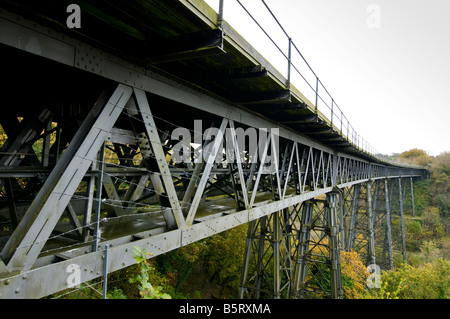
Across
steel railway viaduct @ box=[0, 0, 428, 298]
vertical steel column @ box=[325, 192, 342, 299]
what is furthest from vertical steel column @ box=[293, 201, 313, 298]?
steel railway viaduct @ box=[0, 0, 428, 298]

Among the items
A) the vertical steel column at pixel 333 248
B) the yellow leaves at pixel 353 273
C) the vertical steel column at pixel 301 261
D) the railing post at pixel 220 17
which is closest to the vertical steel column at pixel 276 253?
the vertical steel column at pixel 301 261

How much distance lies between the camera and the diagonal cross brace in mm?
2102

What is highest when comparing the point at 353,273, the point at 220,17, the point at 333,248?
the point at 220,17

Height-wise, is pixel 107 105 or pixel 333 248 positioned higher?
pixel 107 105

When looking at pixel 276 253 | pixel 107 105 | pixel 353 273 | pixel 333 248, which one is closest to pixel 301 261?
pixel 333 248

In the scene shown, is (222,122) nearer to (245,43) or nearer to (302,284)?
(245,43)

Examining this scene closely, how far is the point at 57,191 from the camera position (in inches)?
89.8

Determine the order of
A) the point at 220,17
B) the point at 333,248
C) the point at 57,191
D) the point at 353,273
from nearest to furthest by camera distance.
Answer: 1. the point at 57,191
2. the point at 220,17
3. the point at 333,248
4. the point at 353,273

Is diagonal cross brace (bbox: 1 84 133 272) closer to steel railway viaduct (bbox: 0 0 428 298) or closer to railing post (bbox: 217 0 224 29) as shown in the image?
steel railway viaduct (bbox: 0 0 428 298)

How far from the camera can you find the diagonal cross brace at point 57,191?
2.10m

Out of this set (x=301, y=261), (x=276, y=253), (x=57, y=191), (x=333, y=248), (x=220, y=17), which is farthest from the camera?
(x=333, y=248)

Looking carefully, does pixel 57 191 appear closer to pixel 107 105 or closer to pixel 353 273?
pixel 107 105

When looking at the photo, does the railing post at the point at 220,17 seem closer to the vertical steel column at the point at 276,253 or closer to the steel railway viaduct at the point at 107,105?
the steel railway viaduct at the point at 107,105
